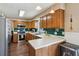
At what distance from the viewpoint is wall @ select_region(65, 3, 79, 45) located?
241 centimetres

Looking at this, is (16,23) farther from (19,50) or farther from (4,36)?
(19,50)

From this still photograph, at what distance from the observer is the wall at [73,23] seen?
7.91ft

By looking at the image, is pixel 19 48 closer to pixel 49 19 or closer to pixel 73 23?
pixel 49 19

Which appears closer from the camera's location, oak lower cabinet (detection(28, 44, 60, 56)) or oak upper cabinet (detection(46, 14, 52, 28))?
oak lower cabinet (detection(28, 44, 60, 56))

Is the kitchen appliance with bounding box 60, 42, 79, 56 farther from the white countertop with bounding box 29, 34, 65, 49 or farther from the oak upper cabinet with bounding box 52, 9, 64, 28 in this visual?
the oak upper cabinet with bounding box 52, 9, 64, 28

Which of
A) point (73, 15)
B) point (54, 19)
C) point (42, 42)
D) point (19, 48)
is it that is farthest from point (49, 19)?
point (19, 48)

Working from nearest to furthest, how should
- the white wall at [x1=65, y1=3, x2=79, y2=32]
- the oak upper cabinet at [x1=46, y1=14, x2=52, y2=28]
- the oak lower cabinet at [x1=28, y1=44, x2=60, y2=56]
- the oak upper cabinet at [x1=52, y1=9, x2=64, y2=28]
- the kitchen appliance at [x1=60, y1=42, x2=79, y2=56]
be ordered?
1. the oak lower cabinet at [x1=28, y1=44, x2=60, y2=56]
2. the kitchen appliance at [x1=60, y1=42, x2=79, y2=56]
3. the white wall at [x1=65, y1=3, x2=79, y2=32]
4. the oak upper cabinet at [x1=52, y1=9, x2=64, y2=28]
5. the oak upper cabinet at [x1=46, y1=14, x2=52, y2=28]

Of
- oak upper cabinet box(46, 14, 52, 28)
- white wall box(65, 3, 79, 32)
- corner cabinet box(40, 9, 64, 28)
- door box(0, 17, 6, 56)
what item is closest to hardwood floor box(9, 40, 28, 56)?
door box(0, 17, 6, 56)

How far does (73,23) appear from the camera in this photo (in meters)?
2.54

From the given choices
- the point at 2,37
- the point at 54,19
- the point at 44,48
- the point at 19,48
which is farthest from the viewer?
the point at 54,19

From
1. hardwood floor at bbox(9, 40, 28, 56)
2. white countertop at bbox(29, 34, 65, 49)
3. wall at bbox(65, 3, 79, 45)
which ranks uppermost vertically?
wall at bbox(65, 3, 79, 45)

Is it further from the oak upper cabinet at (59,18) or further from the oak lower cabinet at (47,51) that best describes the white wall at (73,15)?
the oak lower cabinet at (47,51)

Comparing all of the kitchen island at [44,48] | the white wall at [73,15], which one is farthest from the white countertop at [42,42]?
the white wall at [73,15]

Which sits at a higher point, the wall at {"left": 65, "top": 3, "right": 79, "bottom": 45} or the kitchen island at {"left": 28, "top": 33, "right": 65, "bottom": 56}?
the wall at {"left": 65, "top": 3, "right": 79, "bottom": 45}
